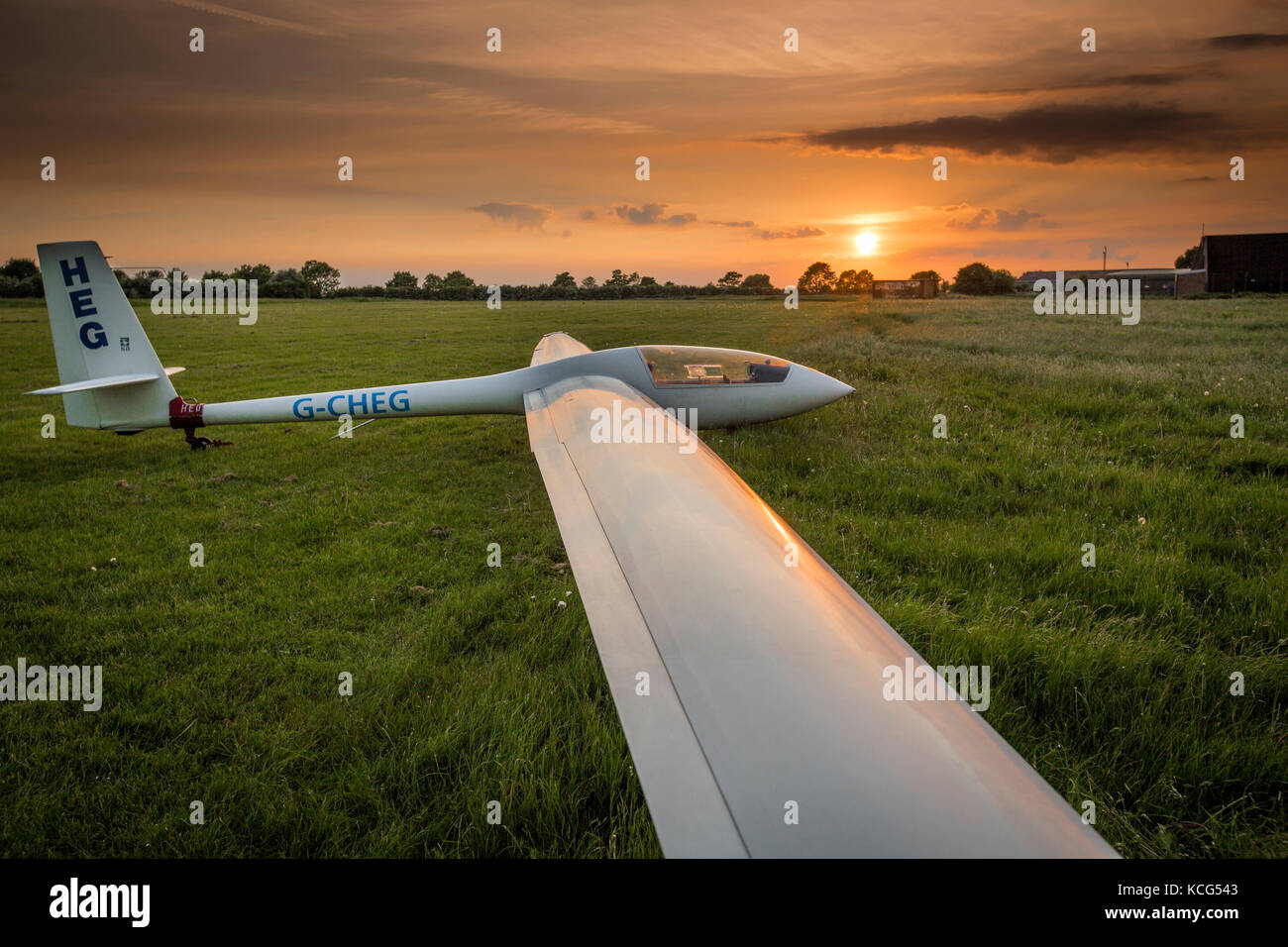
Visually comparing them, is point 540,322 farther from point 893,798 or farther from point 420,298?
point 420,298

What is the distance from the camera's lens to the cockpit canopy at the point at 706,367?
9.52 m

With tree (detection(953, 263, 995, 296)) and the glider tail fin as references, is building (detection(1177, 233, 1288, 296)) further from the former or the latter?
the glider tail fin

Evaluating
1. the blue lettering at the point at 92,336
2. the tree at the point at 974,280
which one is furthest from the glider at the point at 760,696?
the tree at the point at 974,280

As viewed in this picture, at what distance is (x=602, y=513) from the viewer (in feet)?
11.3

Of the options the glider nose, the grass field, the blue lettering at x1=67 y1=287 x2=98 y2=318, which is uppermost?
the blue lettering at x1=67 y1=287 x2=98 y2=318

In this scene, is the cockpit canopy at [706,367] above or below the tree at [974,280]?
below

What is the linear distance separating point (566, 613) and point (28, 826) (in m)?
3.18

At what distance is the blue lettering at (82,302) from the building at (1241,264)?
98.5 metres

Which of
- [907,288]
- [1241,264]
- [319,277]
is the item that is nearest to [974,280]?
[907,288]

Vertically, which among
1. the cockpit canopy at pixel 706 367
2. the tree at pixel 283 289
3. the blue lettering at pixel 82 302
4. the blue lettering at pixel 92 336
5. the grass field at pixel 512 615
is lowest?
the grass field at pixel 512 615

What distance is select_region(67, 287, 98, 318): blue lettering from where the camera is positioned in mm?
9125

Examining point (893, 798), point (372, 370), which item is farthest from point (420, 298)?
point (893, 798)

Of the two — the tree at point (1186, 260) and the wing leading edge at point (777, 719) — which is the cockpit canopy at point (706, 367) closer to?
the wing leading edge at point (777, 719)

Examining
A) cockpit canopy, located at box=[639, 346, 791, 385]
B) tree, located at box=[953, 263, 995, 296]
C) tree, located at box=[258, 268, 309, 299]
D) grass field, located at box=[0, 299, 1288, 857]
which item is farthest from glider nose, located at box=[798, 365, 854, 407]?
tree, located at box=[953, 263, 995, 296]
